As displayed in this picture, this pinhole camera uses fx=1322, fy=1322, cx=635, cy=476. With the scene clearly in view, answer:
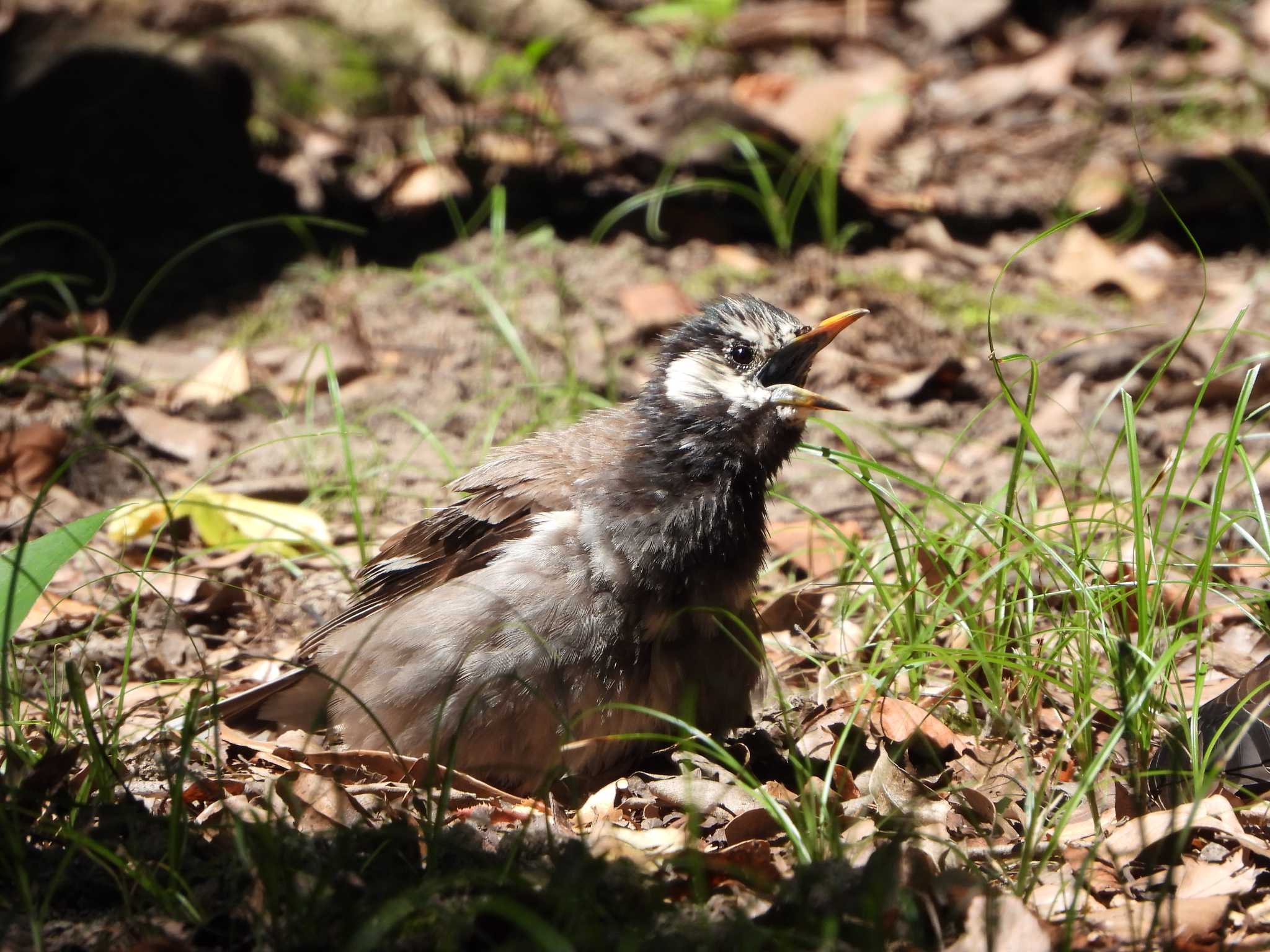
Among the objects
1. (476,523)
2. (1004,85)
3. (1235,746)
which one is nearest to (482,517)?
(476,523)

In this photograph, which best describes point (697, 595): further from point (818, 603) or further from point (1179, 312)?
point (1179, 312)

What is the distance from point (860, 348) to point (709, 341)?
2341 millimetres

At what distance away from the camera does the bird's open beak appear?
3.80 metres

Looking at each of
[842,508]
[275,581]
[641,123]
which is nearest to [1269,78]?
[641,123]

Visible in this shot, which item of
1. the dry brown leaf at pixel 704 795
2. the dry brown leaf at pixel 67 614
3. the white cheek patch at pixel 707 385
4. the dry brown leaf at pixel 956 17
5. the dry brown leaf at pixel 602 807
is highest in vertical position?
the dry brown leaf at pixel 956 17

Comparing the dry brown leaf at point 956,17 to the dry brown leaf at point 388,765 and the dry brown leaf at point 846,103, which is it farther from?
the dry brown leaf at point 388,765

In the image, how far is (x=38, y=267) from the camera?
6453mm

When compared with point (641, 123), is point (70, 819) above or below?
below

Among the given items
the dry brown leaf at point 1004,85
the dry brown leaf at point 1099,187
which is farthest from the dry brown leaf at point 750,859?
the dry brown leaf at point 1004,85

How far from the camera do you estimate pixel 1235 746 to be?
9.64 ft

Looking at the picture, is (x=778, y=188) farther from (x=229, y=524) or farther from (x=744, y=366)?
(x=229, y=524)

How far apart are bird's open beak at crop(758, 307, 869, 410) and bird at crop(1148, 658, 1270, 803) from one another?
1.28 meters

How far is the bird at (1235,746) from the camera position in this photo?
9.74 feet

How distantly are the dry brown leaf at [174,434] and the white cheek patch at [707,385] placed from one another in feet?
7.67
